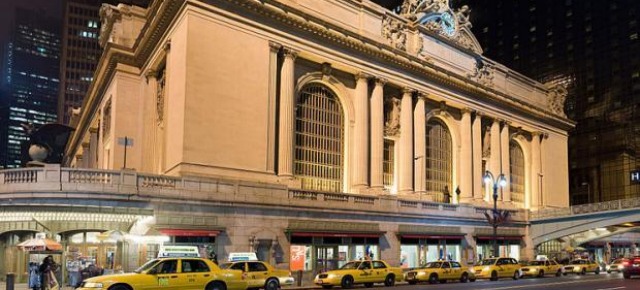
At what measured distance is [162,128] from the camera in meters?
46.6

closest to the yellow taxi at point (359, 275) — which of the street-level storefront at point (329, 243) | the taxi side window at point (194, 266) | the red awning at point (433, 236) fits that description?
the street-level storefront at point (329, 243)


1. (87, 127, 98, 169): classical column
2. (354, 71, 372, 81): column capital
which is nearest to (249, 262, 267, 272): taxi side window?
(354, 71, 372, 81): column capital

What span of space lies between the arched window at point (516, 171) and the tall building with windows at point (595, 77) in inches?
1453

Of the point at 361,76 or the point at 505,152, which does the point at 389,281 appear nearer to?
the point at 361,76

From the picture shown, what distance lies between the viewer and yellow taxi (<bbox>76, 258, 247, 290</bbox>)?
19328 millimetres

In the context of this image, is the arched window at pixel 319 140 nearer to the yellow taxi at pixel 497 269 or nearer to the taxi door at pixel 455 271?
the yellow taxi at pixel 497 269

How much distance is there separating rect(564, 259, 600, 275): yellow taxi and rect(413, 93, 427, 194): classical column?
44.7ft

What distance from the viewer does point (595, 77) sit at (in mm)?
107312

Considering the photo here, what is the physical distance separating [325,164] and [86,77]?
100753 millimetres

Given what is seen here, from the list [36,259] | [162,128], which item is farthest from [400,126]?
[36,259]

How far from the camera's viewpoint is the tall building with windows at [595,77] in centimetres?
10244

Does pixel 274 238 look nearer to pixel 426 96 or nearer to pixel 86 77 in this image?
pixel 426 96

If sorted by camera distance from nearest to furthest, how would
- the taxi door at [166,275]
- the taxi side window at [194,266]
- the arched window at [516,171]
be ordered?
the taxi door at [166,275], the taxi side window at [194,266], the arched window at [516,171]

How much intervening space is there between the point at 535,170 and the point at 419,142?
79.7ft
